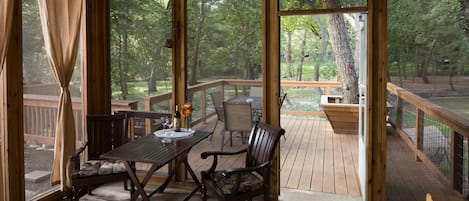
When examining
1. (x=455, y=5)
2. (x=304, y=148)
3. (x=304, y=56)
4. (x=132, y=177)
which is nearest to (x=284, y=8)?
(x=455, y=5)

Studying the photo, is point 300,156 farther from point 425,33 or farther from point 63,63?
point 63,63

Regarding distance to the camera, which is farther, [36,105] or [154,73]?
[154,73]

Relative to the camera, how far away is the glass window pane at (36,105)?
3301mm

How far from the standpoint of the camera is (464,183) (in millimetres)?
2660

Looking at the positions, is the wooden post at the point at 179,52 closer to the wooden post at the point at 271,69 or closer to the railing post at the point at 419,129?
the wooden post at the point at 271,69

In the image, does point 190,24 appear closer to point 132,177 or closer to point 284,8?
point 284,8

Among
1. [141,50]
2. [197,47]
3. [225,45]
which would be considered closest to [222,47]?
[225,45]

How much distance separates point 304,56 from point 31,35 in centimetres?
600

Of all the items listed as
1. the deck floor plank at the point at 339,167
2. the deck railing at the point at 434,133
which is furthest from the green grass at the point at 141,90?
the deck railing at the point at 434,133

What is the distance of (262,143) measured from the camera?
124 inches

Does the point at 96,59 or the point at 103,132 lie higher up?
the point at 96,59

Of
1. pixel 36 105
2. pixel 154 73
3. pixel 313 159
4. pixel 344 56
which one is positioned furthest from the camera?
pixel 344 56

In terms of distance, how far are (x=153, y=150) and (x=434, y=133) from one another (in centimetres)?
227

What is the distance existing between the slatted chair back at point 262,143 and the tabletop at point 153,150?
1.63 feet
